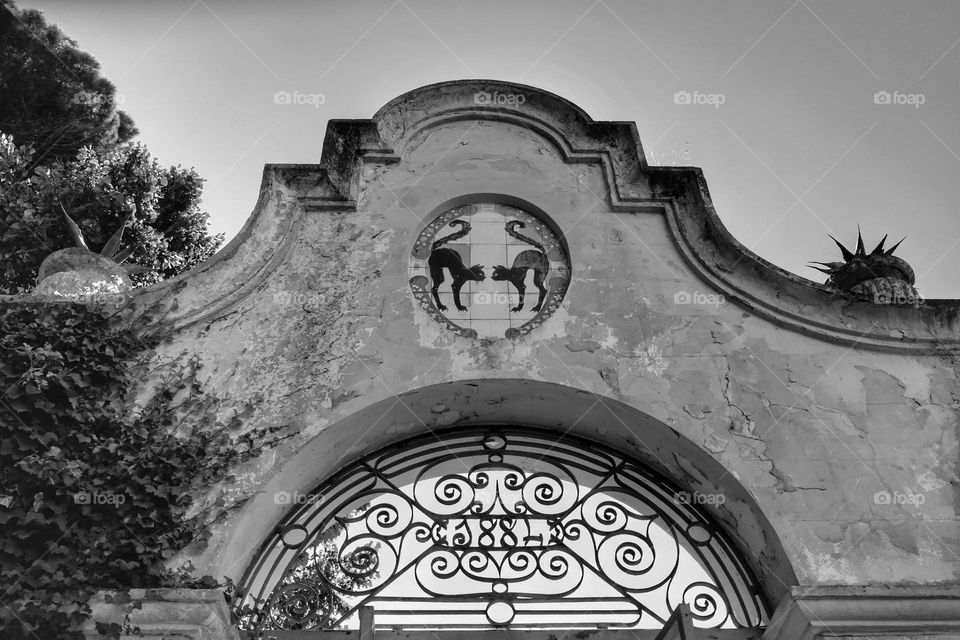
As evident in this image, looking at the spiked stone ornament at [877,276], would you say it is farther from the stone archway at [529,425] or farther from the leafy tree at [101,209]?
the leafy tree at [101,209]

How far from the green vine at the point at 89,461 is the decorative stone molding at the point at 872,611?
10.7 ft

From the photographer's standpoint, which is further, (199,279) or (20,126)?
(20,126)

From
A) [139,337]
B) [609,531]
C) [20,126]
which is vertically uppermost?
[20,126]

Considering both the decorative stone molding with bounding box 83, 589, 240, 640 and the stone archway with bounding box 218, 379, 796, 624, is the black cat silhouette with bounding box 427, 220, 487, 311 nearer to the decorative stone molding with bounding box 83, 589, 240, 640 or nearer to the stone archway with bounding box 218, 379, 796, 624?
the stone archway with bounding box 218, 379, 796, 624

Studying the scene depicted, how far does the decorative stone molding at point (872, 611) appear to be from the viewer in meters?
5.40

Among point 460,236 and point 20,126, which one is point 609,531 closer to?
point 460,236

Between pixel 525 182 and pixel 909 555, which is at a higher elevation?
pixel 525 182

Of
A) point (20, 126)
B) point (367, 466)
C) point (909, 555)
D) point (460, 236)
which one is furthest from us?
point (20, 126)

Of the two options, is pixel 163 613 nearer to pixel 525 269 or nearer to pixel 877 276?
pixel 525 269

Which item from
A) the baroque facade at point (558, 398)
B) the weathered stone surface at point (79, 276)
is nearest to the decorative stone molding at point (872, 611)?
the baroque facade at point (558, 398)

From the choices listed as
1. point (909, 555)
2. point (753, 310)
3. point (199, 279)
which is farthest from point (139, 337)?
point (909, 555)

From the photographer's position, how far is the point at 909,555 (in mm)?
5746

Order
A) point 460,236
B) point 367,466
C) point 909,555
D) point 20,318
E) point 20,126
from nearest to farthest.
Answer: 1. point 909,555
2. point 20,318
3. point 367,466
4. point 460,236
5. point 20,126

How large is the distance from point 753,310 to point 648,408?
114 cm
